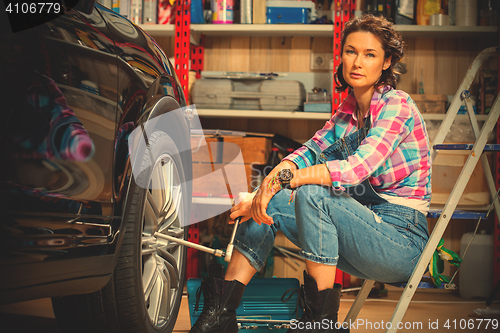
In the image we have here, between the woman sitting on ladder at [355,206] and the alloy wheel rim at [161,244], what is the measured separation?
7.1 inches

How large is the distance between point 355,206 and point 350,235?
75 millimetres

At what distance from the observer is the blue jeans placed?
3.48ft

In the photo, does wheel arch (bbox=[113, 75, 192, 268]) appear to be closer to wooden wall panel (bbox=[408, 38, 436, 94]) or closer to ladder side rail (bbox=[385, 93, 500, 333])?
ladder side rail (bbox=[385, 93, 500, 333])

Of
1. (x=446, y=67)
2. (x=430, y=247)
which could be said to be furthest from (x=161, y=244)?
(x=446, y=67)

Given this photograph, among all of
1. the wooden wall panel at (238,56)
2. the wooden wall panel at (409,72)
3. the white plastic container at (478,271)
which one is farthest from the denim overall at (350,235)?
the wooden wall panel at (238,56)

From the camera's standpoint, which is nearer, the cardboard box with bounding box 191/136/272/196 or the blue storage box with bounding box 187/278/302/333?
the blue storage box with bounding box 187/278/302/333

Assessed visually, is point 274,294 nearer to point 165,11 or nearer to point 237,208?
point 237,208

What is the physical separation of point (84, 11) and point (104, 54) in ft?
0.30

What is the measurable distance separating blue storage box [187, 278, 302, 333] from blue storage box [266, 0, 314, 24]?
163cm

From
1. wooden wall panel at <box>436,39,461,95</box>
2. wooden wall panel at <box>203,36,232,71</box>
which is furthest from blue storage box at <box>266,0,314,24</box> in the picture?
wooden wall panel at <box>436,39,461,95</box>

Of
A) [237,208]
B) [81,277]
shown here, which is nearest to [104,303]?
[81,277]

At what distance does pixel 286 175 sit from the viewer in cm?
115

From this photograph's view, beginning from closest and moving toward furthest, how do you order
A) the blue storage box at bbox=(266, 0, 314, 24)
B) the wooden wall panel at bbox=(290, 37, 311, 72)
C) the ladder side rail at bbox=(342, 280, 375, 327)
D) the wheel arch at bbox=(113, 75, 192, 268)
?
1. the wheel arch at bbox=(113, 75, 192, 268)
2. the ladder side rail at bbox=(342, 280, 375, 327)
3. the blue storage box at bbox=(266, 0, 314, 24)
4. the wooden wall panel at bbox=(290, 37, 311, 72)

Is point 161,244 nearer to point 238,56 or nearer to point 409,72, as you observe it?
point 238,56
